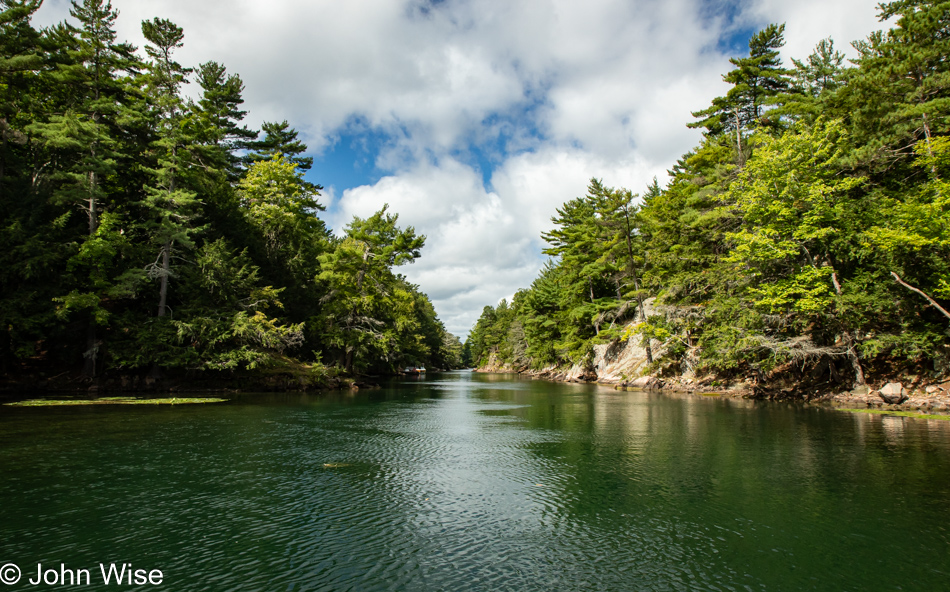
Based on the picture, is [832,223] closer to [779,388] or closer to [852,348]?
[852,348]

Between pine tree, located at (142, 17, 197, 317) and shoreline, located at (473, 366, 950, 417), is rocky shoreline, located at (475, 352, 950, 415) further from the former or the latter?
pine tree, located at (142, 17, 197, 317)

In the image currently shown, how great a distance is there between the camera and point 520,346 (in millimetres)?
89375

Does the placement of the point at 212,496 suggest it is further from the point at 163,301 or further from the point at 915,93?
the point at 915,93

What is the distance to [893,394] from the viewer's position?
22672 millimetres

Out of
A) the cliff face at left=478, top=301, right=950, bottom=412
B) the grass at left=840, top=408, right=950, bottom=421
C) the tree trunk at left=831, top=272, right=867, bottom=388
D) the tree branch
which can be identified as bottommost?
the grass at left=840, top=408, right=950, bottom=421

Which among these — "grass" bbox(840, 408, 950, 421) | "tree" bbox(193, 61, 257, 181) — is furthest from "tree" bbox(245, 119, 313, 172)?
"grass" bbox(840, 408, 950, 421)

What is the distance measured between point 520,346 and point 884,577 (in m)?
83.3

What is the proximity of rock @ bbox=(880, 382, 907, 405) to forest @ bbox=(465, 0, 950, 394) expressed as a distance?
175cm

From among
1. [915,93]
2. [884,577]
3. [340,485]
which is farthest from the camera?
[915,93]

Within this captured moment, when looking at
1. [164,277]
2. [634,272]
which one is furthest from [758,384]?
[164,277]

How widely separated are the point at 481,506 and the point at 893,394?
995 inches

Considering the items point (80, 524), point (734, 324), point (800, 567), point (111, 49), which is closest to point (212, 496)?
point (80, 524)

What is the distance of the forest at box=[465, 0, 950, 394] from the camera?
71.1 feet

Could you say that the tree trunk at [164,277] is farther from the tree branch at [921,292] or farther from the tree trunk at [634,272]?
the tree branch at [921,292]
